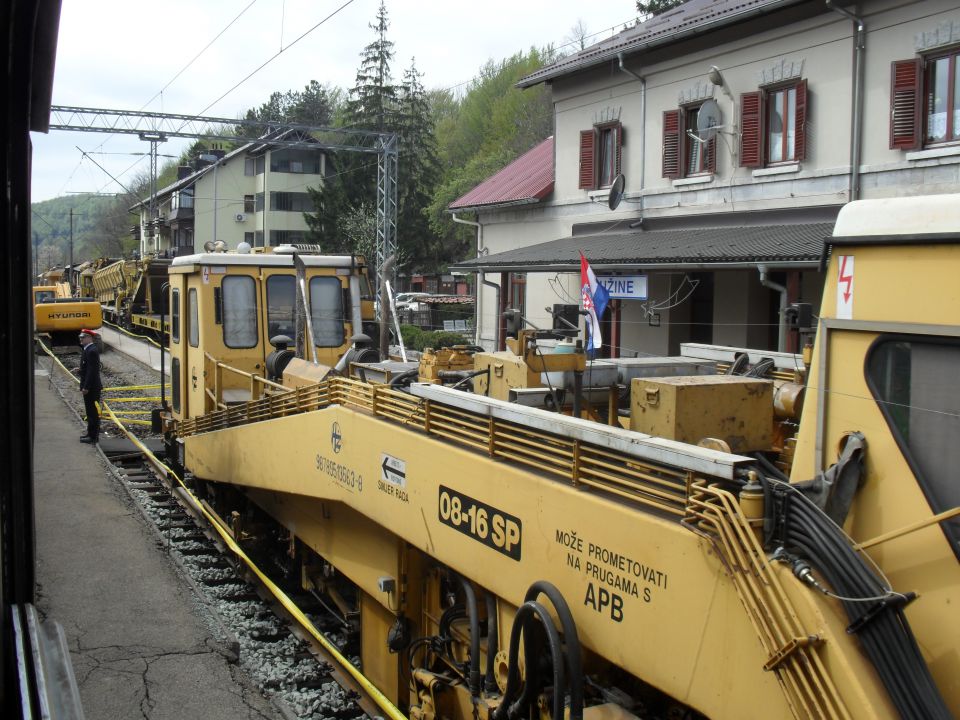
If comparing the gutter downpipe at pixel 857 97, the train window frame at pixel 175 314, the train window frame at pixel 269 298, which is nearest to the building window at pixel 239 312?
the train window frame at pixel 269 298

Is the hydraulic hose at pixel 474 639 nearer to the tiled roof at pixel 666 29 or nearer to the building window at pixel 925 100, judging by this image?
the building window at pixel 925 100

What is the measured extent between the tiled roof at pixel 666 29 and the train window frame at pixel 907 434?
590 inches

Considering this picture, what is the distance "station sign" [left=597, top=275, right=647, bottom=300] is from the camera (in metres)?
18.3

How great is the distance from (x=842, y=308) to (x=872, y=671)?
125 cm

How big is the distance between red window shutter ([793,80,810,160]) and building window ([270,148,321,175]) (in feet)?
153

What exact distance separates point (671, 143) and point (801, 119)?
11.2 feet

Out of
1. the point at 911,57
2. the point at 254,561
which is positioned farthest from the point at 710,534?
the point at 911,57

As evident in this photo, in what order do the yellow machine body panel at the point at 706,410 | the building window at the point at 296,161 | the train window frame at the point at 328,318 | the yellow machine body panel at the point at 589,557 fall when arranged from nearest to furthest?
the yellow machine body panel at the point at 589,557
the yellow machine body panel at the point at 706,410
the train window frame at the point at 328,318
the building window at the point at 296,161

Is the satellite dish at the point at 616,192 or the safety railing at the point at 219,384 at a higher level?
the satellite dish at the point at 616,192

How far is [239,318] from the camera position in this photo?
1030 centimetres

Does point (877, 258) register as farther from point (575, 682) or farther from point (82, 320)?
point (82, 320)

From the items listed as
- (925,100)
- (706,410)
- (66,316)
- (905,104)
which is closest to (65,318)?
(66,316)

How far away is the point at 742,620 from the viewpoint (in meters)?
3.11

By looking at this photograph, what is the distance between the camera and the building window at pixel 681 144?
19.3m
